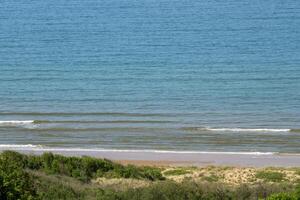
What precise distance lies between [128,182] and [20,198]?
7.27 m

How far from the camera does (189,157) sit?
3559 centimetres

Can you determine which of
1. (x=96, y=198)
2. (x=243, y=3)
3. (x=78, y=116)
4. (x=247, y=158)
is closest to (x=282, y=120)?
(x=247, y=158)

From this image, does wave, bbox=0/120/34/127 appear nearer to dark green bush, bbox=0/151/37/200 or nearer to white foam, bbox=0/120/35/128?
white foam, bbox=0/120/35/128

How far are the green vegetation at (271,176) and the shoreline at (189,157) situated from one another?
3.46 m

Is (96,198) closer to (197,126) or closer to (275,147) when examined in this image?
(275,147)

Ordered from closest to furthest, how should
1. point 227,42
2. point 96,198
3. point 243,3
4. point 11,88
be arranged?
point 96,198
point 11,88
point 227,42
point 243,3

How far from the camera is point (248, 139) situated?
39000mm

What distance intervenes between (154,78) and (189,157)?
21.3m

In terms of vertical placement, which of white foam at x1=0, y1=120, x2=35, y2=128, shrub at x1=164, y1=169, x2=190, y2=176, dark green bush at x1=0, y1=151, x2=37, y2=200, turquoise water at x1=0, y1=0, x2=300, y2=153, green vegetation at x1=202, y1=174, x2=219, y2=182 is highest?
turquoise water at x1=0, y1=0, x2=300, y2=153

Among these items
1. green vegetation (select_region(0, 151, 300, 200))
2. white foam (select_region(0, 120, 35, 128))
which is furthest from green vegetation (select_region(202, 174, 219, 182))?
white foam (select_region(0, 120, 35, 128))

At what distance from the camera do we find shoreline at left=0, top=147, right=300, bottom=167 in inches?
1342

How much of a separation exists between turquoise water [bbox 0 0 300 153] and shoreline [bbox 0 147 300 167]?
1.27m

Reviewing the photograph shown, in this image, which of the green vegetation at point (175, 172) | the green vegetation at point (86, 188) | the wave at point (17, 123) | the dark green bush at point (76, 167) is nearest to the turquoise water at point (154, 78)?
the wave at point (17, 123)

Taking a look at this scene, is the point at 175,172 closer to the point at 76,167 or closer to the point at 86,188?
the point at 76,167
